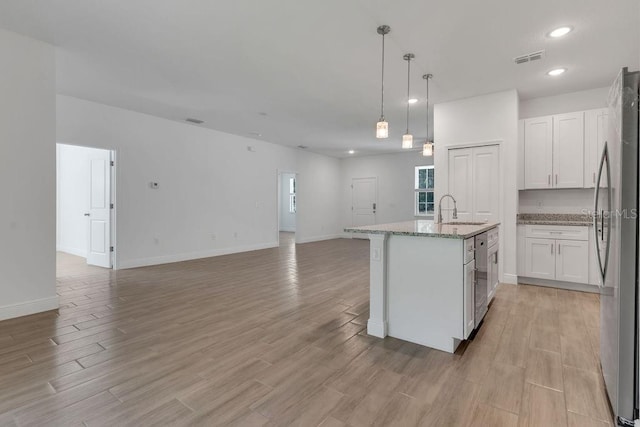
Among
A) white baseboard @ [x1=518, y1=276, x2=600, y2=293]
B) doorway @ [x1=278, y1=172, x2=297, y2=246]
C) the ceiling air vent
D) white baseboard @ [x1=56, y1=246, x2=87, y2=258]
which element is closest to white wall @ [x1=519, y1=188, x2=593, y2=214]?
white baseboard @ [x1=518, y1=276, x2=600, y2=293]

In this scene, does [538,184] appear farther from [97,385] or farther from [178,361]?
[97,385]

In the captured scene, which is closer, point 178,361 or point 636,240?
point 636,240

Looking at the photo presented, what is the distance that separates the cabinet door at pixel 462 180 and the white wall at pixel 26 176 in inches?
204

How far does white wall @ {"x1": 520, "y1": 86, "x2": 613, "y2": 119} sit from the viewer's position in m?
4.43

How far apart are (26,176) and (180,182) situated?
3.12 m

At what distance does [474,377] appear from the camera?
2.08 meters

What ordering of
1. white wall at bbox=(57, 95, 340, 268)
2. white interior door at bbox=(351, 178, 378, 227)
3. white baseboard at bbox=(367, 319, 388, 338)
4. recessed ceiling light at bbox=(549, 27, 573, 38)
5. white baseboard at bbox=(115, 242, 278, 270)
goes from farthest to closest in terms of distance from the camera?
white interior door at bbox=(351, 178, 378, 227) → white baseboard at bbox=(115, 242, 278, 270) → white wall at bbox=(57, 95, 340, 268) → recessed ceiling light at bbox=(549, 27, 573, 38) → white baseboard at bbox=(367, 319, 388, 338)

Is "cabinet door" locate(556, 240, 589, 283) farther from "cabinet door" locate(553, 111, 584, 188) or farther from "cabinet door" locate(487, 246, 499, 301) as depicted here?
"cabinet door" locate(487, 246, 499, 301)

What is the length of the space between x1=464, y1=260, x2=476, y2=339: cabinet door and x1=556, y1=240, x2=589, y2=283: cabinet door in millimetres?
2530

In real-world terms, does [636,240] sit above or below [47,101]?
below

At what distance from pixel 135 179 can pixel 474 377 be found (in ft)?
19.4

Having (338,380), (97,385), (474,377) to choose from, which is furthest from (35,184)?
(474,377)

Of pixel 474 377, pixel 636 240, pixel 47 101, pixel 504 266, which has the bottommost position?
pixel 474 377

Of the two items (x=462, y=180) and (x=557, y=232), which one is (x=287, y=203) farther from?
(x=557, y=232)
